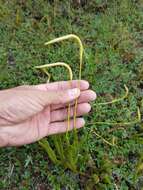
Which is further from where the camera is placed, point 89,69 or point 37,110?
point 89,69

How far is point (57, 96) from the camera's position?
2855mm

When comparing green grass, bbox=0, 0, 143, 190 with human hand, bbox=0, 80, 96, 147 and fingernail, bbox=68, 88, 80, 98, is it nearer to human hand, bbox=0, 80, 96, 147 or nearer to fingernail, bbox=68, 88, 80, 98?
human hand, bbox=0, 80, 96, 147

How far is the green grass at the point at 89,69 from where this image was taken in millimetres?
3096

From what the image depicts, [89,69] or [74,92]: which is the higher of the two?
[74,92]

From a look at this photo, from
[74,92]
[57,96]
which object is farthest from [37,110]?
[74,92]

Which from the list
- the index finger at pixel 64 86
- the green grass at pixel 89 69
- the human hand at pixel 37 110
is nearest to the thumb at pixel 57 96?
the human hand at pixel 37 110

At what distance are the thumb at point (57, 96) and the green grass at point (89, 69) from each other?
1.53ft

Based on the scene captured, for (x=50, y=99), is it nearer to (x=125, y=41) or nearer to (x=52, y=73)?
(x=52, y=73)

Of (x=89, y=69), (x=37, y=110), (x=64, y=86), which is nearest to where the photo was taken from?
(x=37, y=110)

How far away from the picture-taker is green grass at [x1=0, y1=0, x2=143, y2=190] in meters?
3.10

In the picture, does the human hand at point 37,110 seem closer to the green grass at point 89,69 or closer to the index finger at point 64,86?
the index finger at point 64,86

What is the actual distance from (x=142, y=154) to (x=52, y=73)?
101cm

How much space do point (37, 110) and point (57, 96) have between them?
0.16 metres

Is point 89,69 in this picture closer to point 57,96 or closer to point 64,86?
point 64,86
